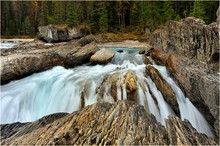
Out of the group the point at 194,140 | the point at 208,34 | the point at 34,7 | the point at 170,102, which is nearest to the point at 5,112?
the point at 170,102

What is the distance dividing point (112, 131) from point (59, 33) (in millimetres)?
38302

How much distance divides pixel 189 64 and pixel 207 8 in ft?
142

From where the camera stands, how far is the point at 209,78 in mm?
10648

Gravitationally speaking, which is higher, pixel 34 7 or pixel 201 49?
pixel 34 7

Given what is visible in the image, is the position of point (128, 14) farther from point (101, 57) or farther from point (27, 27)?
point (101, 57)

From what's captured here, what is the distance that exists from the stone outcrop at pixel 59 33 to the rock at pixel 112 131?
3682 centimetres

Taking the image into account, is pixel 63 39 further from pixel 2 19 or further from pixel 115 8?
pixel 2 19

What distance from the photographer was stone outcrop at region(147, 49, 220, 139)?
1029cm

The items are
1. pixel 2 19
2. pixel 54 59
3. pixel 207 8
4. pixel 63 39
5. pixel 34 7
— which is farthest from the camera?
pixel 34 7

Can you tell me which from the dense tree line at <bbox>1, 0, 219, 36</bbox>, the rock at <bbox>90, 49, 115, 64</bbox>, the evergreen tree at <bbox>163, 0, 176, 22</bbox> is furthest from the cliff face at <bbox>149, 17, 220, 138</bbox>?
the evergreen tree at <bbox>163, 0, 176, 22</bbox>

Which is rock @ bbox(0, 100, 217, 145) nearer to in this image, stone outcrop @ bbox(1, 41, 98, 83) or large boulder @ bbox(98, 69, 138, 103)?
large boulder @ bbox(98, 69, 138, 103)

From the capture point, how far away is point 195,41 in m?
12.4

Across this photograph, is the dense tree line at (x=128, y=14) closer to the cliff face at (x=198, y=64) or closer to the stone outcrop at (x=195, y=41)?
the stone outcrop at (x=195, y=41)

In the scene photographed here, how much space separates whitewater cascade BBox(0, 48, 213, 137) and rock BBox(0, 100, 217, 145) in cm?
333
